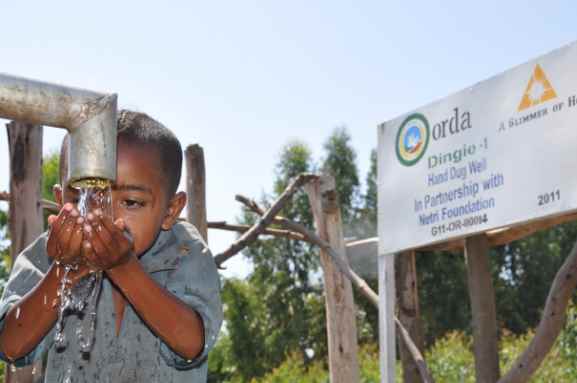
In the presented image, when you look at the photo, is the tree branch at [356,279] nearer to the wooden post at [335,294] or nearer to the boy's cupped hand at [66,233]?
the wooden post at [335,294]

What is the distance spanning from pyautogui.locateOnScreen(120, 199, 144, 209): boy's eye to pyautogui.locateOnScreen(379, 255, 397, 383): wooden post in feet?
10.0

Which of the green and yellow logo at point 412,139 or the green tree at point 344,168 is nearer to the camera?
the green and yellow logo at point 412,139

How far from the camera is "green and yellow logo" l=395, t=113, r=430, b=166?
5035 millimetres

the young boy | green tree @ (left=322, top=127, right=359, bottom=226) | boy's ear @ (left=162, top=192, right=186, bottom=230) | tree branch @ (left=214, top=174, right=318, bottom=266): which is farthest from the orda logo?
green tree @ (left=322, top=127, right=359, bottom=226)

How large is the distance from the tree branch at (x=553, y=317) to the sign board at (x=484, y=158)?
0.44 metres

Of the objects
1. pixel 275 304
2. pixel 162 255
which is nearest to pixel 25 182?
pixel 162 255

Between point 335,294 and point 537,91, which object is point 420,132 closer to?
point 537,91

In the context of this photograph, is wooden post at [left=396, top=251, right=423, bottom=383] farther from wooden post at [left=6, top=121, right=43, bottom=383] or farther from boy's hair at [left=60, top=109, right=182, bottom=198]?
boy's hair at [left=60, top=109, right=182, bottom=198]

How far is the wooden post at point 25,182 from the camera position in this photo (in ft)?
15.6

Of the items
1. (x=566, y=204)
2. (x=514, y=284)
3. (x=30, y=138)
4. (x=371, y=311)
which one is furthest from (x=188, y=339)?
(x=514, y=284)

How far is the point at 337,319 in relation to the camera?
6.03m

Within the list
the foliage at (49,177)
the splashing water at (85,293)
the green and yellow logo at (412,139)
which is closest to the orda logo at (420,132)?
the green and yellow logo at (412,139)

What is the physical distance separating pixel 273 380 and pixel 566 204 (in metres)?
11.3

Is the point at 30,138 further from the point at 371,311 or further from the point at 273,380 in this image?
the point at 371,311
